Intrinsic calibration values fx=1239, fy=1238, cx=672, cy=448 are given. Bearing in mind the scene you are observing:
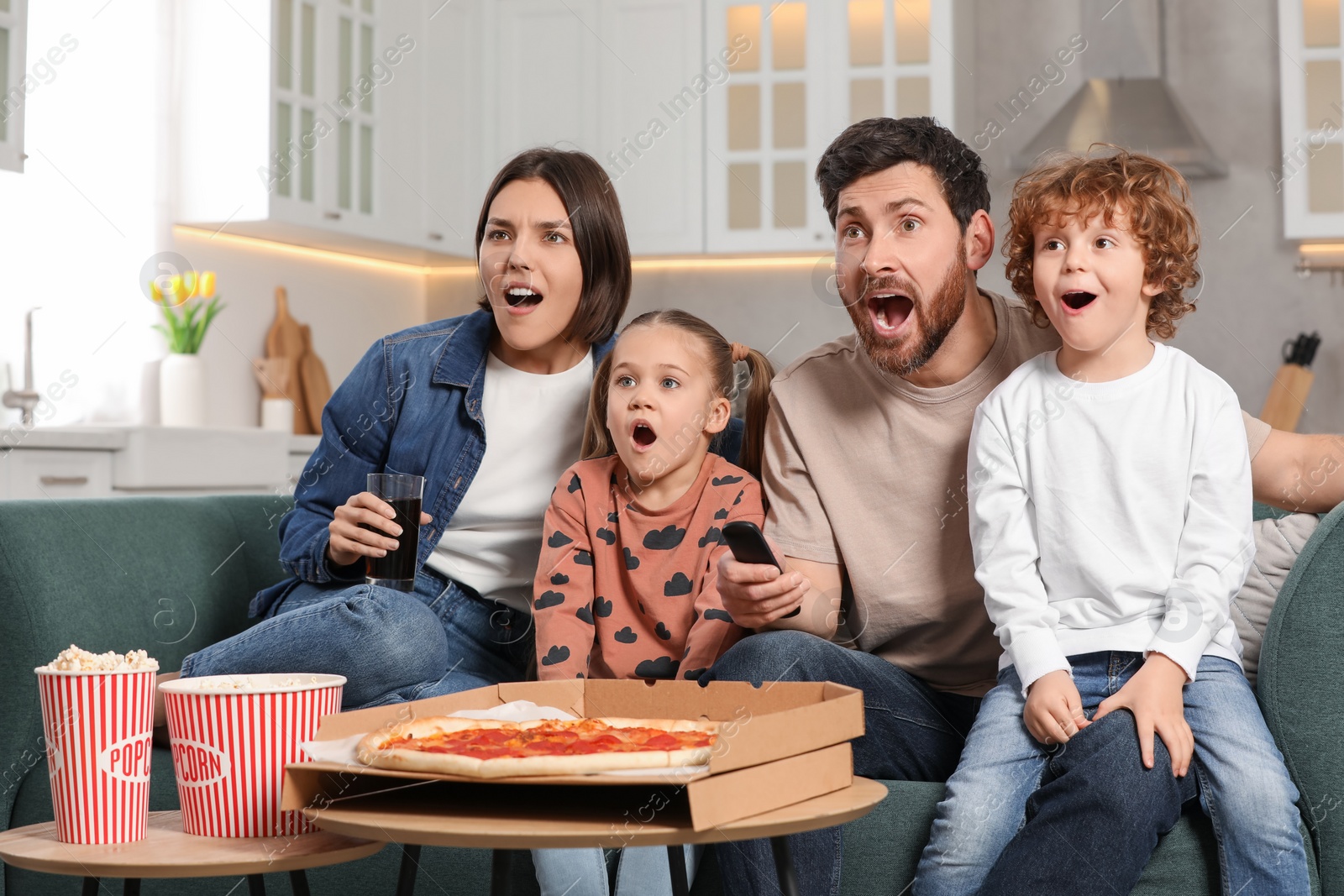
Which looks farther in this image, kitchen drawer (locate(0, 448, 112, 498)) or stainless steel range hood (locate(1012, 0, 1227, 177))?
stainless steel range hood (locate(1012, 0, 1227, 177))

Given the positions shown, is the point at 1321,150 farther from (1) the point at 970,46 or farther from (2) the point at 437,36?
(2) the point at 437,36

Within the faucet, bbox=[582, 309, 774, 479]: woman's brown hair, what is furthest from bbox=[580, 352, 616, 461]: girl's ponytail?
the faucet

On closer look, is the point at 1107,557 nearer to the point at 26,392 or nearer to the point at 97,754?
the point at 97,754

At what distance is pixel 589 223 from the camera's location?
1.84 m

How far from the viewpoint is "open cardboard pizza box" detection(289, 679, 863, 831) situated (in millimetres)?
864

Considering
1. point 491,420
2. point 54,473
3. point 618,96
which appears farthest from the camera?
point 618,96

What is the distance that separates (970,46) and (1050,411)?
332cm

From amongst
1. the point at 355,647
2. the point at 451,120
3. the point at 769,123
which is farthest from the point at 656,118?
the point at 355,647

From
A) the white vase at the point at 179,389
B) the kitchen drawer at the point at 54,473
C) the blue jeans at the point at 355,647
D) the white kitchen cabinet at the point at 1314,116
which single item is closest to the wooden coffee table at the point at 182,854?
the blue jeans at the point at 355,647

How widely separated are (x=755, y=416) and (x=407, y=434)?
519 millimetres

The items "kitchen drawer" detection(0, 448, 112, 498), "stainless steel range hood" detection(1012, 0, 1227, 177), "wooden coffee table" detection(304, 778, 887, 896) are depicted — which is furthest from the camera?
"stainless steel range hood" detection(1012, 0, 1227, 177)

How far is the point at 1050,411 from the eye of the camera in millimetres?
1439

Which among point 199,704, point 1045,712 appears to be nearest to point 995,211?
point 1045,712

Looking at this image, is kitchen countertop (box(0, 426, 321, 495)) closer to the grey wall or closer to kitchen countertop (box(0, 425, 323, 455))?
kitchen countertop (box(0, 425, 323, 455))
